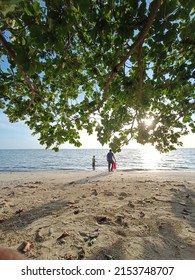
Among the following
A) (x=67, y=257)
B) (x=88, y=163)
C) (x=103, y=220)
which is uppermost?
(x=103, y=220)

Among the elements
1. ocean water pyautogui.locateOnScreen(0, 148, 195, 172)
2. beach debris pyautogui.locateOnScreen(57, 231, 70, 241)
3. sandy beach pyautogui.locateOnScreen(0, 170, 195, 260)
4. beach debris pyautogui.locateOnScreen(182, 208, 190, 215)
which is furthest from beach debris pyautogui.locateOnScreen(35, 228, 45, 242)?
ocean water pyautogui.locateOnScreen(0, 148, 195, 172)

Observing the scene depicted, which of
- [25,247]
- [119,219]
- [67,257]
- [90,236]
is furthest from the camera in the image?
[119,219]

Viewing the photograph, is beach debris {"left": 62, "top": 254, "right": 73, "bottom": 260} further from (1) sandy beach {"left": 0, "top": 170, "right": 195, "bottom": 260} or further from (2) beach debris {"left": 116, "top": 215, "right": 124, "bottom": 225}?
(2) beach debris {"left": 116, "top": 215, "right": 124, "bottom": 225}

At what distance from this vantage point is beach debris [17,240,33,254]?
368 centimetres

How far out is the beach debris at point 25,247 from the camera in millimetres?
3684

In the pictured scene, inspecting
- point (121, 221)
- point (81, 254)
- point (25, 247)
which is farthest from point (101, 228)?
point (25, 247)

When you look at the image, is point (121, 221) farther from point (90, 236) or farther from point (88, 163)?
point (88, 163)

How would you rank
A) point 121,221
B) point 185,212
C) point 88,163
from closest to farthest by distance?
point 121,221 → point 185,212 → point 88,163

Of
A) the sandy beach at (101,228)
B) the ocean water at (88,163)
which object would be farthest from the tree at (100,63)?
the ocean water at (88,163)

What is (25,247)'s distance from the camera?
3.75 meters

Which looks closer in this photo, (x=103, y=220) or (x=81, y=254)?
(x=81, y=254)

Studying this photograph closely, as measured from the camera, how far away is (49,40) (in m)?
2.42

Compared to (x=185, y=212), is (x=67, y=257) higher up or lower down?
lower down

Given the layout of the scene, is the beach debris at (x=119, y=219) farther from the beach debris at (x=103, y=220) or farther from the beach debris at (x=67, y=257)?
the beach debris at (x=67, y=257)
